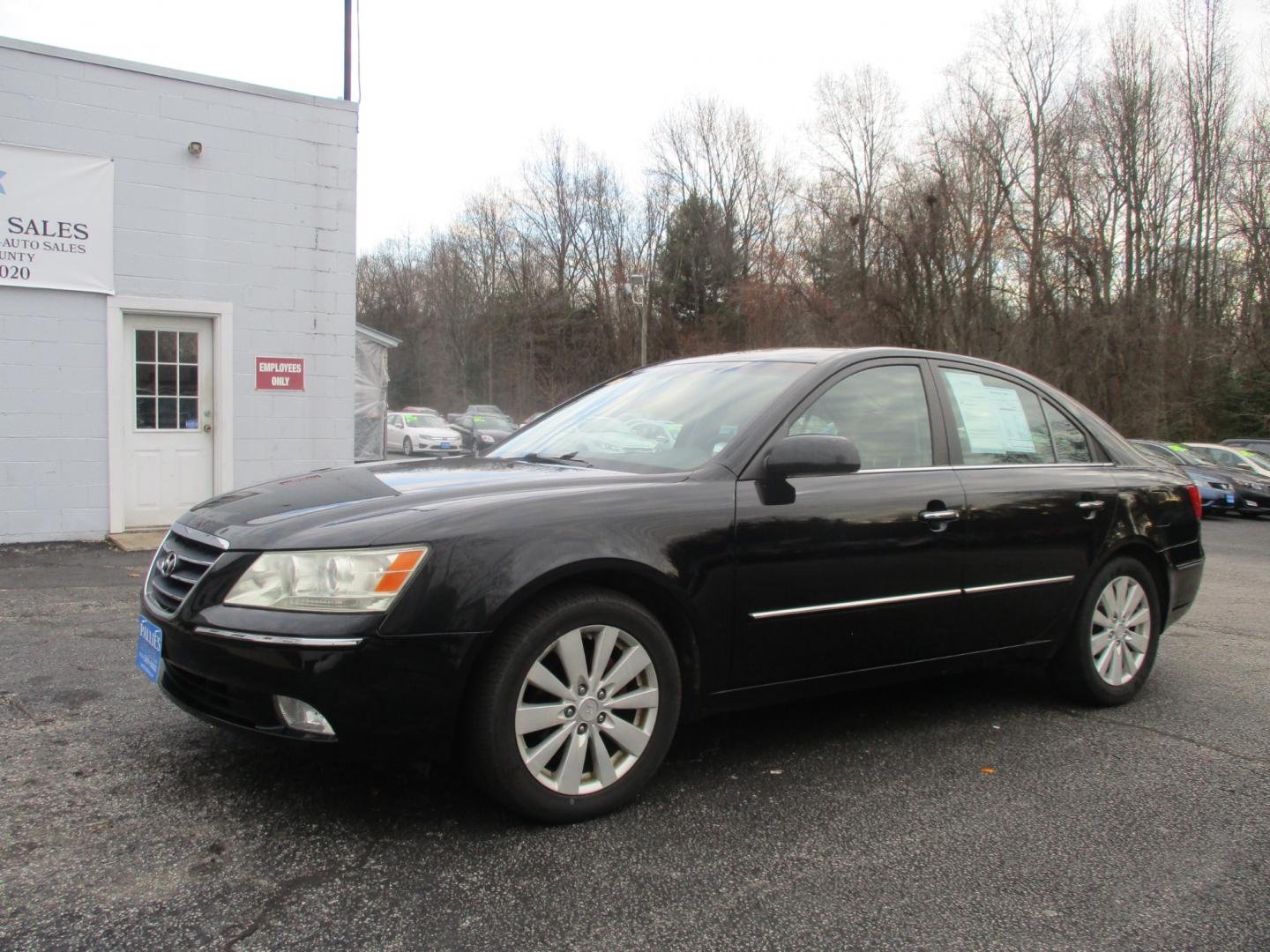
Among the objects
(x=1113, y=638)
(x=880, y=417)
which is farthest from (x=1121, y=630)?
(x=880, y=417)

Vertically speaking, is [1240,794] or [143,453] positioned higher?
[143,453]

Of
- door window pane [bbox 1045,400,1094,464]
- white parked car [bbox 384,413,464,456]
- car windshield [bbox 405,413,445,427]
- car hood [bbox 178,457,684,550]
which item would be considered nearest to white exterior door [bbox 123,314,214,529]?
car hood [bbox 178,457,684,550]

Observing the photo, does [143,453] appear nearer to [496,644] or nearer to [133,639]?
[133,639]

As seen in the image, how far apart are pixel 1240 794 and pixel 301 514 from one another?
3.29 meters

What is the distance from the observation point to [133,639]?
5.16 metres

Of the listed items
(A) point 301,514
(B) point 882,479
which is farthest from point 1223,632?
(A) point 301,514

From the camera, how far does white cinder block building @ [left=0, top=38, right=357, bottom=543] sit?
862 cm

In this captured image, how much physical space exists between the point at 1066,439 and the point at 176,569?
374cm

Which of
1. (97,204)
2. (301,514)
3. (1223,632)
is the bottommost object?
(1223,632)

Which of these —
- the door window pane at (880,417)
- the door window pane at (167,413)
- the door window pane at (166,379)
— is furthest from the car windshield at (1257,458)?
the door window pane at (167,413)

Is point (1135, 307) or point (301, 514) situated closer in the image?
point (301, 514)

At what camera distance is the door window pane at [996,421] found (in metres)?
4.05

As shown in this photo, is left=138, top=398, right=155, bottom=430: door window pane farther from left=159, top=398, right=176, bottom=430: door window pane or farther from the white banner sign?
the white banner sign

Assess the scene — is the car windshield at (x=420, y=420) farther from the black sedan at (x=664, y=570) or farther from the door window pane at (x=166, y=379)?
the black sedan at (x=664, y=570)
